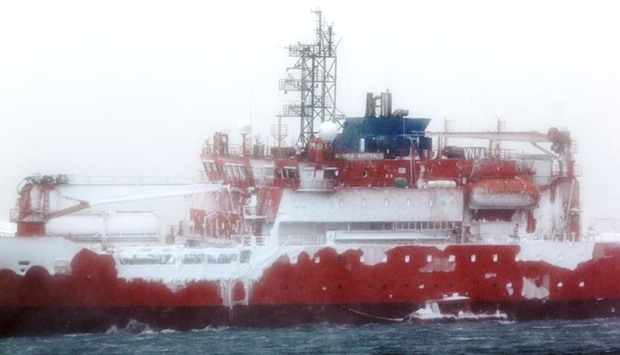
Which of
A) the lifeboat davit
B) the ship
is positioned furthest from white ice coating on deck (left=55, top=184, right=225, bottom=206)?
the lifeboat davit

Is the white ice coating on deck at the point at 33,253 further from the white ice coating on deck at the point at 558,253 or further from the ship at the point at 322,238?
the white ice coating on deck at the point at 558,253

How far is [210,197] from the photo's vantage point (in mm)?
44656

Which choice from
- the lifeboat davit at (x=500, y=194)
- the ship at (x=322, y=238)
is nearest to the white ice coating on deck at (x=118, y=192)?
the ship at (x=322, y=238)

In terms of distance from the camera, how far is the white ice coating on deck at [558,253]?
41812 mm

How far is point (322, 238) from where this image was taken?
41.5 m

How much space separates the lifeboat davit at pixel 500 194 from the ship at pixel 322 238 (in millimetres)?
47

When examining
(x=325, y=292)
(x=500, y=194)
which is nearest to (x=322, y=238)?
(x=325, y=292)

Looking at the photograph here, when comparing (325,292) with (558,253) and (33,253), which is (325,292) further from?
(33,253)

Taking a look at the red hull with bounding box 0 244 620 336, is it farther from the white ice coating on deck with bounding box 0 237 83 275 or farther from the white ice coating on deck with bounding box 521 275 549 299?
the white ice coating on deck with bounding box 0 237 83 275

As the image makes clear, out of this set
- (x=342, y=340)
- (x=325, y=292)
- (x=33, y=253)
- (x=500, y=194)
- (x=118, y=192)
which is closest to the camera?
(x=342, y=340)

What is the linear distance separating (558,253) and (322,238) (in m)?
7.89

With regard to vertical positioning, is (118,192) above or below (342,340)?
above

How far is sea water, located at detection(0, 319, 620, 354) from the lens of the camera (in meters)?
36.2

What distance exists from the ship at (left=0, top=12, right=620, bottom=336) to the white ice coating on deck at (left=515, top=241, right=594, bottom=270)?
47 millimetres
